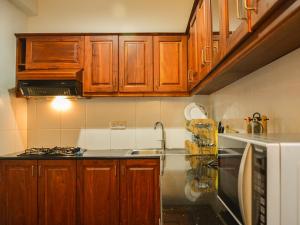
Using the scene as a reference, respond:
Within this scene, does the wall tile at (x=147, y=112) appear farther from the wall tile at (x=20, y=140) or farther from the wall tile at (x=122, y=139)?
the wall tile at (x=20, y=140)

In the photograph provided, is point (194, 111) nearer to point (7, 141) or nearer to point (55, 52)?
point (55, 52)

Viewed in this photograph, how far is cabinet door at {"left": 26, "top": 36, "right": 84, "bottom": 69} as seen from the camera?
2.84 meters

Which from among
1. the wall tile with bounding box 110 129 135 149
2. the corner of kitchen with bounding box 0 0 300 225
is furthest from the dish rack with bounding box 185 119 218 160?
the wall tile with bounding box 110 129 135 149

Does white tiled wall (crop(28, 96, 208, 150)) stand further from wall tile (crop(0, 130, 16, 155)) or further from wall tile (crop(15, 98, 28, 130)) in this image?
wall tile (crop(0, 130, 16, 155))

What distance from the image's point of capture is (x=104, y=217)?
2520mm

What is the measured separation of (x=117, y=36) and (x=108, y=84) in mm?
525

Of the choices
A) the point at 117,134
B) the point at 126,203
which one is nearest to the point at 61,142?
the point at 117,134

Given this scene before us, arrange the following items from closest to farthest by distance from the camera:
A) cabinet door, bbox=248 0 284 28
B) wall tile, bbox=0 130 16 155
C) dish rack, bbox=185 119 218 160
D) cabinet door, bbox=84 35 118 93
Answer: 1. cabinet door, bbox=248 0 284 28
2. dish rack, bbox=185 119 218 160
3. wall tile, bbox=0 130 16 155
4. cabinet door, bbox=84 35 118 93

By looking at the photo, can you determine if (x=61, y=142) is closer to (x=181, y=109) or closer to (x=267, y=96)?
(x=181, y=109)

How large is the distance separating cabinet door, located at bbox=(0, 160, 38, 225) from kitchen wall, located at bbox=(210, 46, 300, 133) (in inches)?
76.5

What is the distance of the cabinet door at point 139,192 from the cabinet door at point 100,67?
2.80 feet

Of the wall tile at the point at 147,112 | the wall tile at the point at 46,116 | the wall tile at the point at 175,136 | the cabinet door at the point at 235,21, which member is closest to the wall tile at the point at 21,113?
the wall tile at the point at 46,116

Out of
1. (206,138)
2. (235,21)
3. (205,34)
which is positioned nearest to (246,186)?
(235,21)

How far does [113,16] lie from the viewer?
3.19 m
